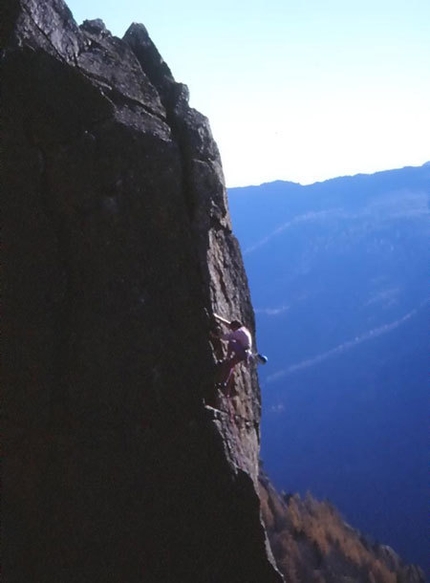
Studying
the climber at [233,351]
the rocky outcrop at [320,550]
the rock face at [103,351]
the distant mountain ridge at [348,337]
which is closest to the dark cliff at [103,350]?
the rock face at [103,351]

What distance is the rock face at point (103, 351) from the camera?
674cm

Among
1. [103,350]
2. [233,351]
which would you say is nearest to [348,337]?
[233,351]

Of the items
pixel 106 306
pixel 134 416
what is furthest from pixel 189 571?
pixel 106 306

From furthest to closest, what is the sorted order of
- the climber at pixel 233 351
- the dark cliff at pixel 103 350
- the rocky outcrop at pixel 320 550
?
the rocky outcrop at pixel 320 550 → the climber at pixel 233 351 → the dark cliff at pixel 103 350

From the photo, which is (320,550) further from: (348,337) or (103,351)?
(348,337)

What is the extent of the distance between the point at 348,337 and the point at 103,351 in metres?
74.3

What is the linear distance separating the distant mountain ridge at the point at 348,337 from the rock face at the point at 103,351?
41.5 meters

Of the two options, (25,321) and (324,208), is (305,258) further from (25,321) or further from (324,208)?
(25,321)

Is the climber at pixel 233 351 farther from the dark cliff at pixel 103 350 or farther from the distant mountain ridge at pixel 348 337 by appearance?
the distant mountain ridge at pixel 348 337

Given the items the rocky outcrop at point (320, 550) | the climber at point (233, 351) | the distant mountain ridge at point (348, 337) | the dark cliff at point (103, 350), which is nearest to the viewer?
the dark cliff at point (103, 350)

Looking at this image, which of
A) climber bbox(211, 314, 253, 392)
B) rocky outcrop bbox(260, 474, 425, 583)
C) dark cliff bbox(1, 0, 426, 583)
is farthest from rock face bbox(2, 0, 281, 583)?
rocky outcrop bbox(260, 474, 425, 583)

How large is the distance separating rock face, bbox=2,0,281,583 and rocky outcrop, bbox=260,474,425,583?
14017 mm

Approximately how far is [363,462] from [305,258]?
127ft

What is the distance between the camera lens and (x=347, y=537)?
27.1m
